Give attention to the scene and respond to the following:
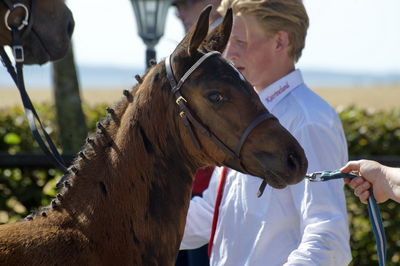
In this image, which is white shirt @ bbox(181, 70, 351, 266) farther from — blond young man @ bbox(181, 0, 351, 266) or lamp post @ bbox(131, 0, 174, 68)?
lamp post @ bbox(131, 0, 174, 68)

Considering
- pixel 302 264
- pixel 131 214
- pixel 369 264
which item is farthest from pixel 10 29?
pixel 369 264

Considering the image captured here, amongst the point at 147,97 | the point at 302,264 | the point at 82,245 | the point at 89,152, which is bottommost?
the point at 302,264

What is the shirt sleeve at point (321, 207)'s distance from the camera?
137 inches

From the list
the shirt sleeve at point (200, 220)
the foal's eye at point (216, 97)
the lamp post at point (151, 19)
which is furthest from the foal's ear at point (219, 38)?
the lamp post at point (151, 19)

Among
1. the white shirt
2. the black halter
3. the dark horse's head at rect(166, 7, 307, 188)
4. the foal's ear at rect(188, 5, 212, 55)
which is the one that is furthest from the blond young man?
the black halter

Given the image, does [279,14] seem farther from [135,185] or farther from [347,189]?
[347,189]

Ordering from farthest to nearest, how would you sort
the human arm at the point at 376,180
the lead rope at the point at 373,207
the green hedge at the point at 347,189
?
the green hedge at the point at 347,189 < the lead rope at the point at 373,207 < the human arm at the point at 376,180

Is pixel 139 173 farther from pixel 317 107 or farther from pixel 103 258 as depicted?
pixel 317 107

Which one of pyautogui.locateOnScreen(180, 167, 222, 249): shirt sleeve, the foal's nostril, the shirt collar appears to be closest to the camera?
the shirt collar

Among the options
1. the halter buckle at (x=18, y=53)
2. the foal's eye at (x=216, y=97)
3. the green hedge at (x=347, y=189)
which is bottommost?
the green hedge at (x=347, y=189)

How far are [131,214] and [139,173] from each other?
17 centimetres

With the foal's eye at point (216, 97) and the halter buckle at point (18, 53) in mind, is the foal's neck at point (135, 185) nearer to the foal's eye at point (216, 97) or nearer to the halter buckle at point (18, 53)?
the foal's eye at point (216, 97)

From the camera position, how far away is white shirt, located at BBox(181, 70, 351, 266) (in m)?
3.52

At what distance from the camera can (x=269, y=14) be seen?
3.92 meters
